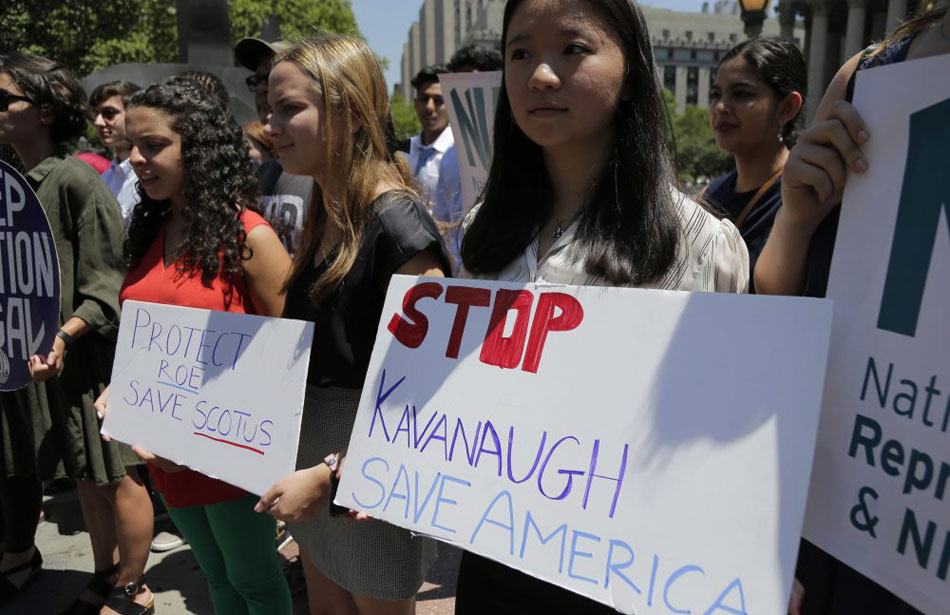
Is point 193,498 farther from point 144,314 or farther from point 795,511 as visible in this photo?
point 795,511

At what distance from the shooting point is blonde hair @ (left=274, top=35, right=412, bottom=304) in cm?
166

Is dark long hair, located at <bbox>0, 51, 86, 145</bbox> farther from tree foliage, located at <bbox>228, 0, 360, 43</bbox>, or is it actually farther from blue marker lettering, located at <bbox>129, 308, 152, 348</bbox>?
tree foliage, located at <bbox>228, 0, 360, 43</bbox>

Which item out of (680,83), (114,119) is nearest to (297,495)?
(114,119)

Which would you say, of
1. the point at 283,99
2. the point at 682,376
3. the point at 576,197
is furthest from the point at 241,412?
the point at 682,376

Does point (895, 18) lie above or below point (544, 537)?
above

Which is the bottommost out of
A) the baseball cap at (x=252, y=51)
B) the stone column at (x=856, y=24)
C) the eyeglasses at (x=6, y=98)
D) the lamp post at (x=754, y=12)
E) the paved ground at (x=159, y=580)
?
the paved ground at (x=159, y=580)

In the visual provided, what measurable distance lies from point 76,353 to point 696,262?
2.51m

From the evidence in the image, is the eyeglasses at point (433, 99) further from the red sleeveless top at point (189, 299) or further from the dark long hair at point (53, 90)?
the red sleeveless top at point (189, 299)

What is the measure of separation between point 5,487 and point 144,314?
1.79 meters

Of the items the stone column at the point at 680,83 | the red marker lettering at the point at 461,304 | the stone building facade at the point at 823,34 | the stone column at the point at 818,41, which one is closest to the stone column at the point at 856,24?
the stone building facade at the point at 823,34

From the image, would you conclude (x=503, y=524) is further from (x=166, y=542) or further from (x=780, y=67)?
(x=166, y=542)

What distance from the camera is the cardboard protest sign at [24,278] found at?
2393 millimetres

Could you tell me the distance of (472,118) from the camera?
134 inches

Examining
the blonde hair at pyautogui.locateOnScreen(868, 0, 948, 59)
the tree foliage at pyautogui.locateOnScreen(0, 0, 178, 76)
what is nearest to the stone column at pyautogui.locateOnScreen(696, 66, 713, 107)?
the tree foliage at pyautogui.locateOnScreen(0, 0, 178, 76)
